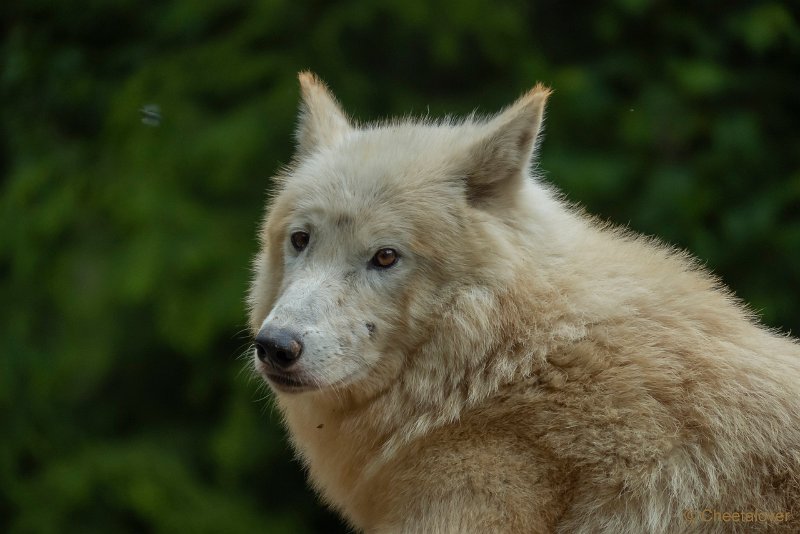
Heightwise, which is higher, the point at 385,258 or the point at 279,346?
the point at 385,258

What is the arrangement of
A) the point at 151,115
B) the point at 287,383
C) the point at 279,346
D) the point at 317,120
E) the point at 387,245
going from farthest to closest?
the point at 151,115 < the point at 317,120 < the point at 387,245 < the point at 287,383 < the point at 279,346

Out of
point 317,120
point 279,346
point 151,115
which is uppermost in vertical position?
point 317,120

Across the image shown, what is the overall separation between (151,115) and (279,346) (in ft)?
16.0

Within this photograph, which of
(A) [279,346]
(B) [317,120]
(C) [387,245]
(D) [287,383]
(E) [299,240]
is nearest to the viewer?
(A) [279,346]

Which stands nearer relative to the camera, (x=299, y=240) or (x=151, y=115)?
(x=299, y=240)

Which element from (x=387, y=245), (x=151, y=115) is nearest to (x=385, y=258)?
(x=387, y=245)

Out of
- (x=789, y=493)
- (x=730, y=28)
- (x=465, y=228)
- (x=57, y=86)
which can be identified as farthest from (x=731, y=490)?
(x=57, y=86)

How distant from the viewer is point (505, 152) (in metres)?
3.63

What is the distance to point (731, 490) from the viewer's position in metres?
3.02

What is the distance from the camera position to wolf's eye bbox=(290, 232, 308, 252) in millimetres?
3711

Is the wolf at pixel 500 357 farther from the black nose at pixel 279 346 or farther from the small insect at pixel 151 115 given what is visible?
the small insect at pixel 151 115

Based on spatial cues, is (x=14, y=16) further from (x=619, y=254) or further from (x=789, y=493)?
(x=789, y=493)

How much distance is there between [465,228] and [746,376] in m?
1.06

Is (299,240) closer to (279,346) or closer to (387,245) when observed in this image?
(387,245)
